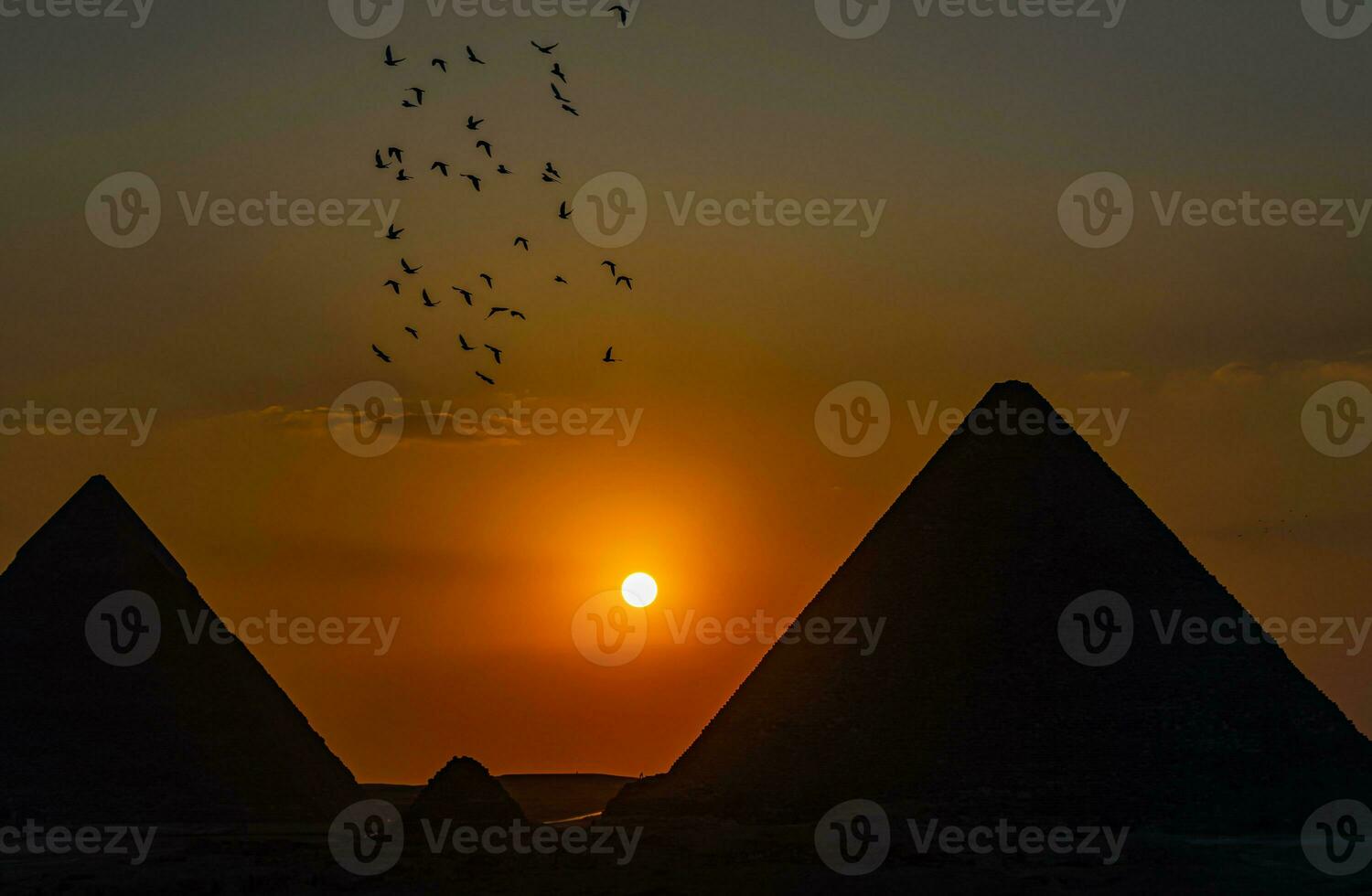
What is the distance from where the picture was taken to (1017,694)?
37.1 meters

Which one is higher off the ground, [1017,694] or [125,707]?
[125,707]

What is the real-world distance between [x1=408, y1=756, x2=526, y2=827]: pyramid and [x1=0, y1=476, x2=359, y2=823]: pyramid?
2.62m

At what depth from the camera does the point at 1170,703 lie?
37.3 meters

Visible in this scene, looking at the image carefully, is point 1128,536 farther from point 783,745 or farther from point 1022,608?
point 783,745

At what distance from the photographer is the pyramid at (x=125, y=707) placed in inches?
1577

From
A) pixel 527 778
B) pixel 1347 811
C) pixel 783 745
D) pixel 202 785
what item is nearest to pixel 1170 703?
pixel 1347 811

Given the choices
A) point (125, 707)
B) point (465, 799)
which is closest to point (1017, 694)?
point (465, 799)

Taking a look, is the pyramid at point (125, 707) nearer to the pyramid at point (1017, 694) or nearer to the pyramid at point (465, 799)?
Result: the pyramid at point (465, 799)

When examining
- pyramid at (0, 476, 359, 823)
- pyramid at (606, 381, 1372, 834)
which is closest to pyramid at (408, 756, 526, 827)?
pyramid at (0, 476, 359, 823)

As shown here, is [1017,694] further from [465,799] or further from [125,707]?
[125,707]

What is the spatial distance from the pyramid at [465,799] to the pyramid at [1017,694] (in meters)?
6.41

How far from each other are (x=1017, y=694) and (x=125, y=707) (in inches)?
681

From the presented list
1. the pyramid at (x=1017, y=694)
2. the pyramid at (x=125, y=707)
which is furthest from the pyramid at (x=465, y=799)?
the pyramid at (x=1017, y=694)

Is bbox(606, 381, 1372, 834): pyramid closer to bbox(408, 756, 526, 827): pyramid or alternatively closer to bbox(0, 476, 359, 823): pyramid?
bbox(408, 756, 526, 827): pyramid
